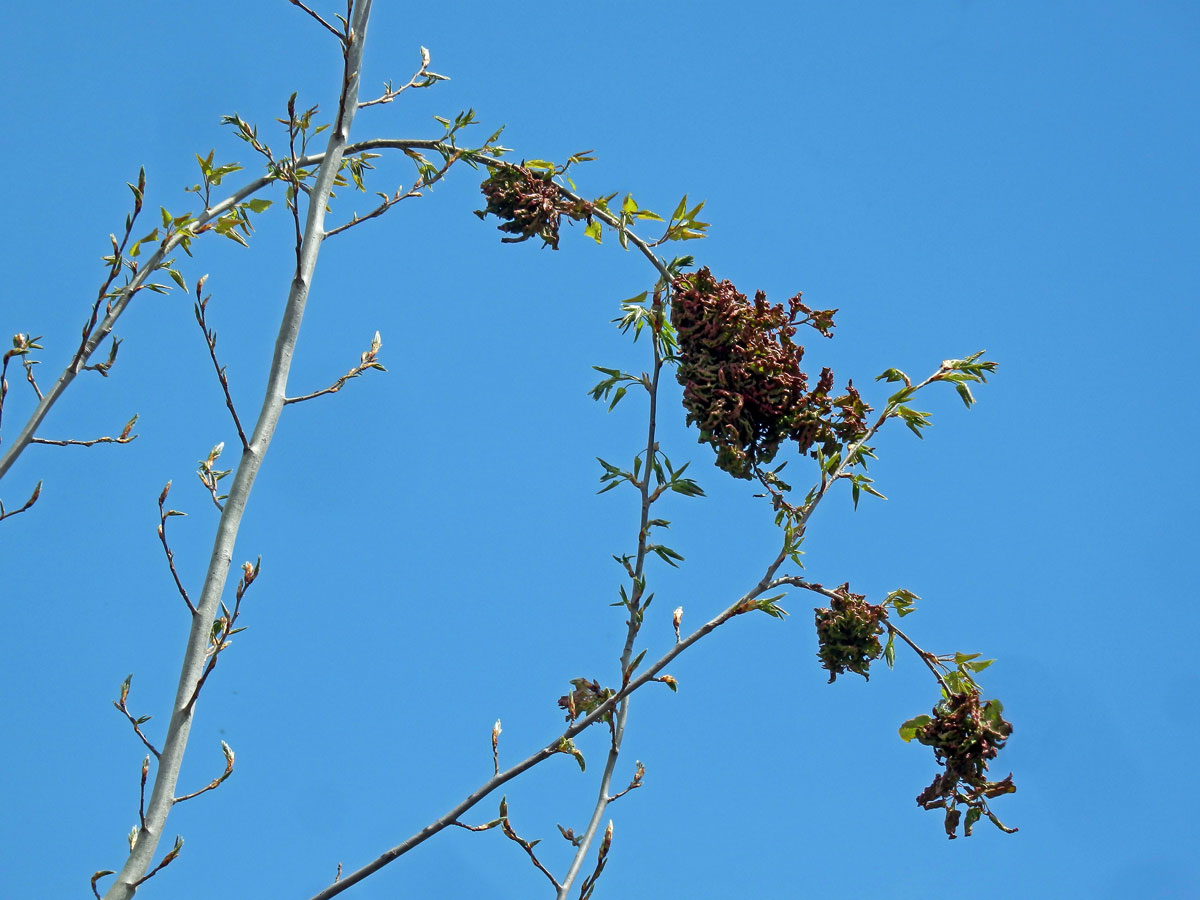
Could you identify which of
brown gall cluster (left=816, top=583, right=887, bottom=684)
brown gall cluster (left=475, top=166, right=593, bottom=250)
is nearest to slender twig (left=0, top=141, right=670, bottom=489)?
brown gall cluster (left=475, top=166, right=593, bottom=250)

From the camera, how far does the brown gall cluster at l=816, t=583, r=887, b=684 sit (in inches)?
141

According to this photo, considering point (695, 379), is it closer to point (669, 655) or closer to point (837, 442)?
point (837, 442)

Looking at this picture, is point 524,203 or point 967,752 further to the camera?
point 524,203

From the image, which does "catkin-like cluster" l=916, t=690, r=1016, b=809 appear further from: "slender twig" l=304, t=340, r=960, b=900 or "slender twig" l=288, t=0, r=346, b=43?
"slender twig" l=288, t=0, r=346, b=43

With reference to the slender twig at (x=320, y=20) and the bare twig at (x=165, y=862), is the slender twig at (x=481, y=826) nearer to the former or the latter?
the bare twig at (x=165, y=862)

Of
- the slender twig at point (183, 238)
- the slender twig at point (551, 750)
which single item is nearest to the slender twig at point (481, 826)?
the slender twig at point (551, 750)

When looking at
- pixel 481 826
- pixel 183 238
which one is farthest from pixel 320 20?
pixel 481 826

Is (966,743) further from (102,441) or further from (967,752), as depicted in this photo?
(102,441)

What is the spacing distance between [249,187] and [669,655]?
214 centimetres

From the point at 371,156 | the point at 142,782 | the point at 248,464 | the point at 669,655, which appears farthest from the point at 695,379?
the point at 142,782

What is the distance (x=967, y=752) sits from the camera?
347cm

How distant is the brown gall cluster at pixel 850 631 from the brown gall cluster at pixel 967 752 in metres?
0.28

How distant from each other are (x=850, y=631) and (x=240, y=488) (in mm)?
1868

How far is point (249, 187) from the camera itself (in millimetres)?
4012
